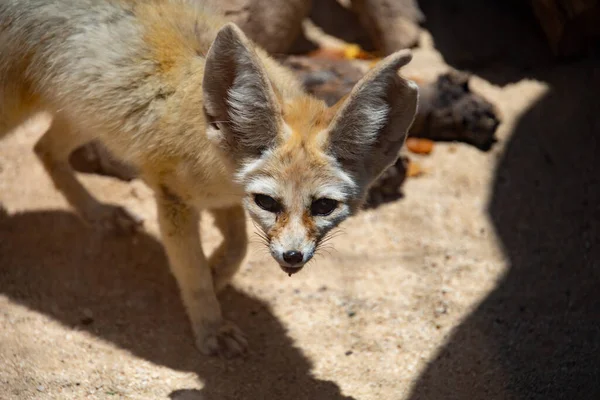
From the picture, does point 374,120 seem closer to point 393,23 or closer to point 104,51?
point 104,51

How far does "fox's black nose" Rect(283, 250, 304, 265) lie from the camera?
9.64 ft

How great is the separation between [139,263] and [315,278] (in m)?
1.12

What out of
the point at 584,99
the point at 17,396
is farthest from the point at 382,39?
the point at 17,396

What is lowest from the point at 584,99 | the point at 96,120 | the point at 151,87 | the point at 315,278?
the point at 315,278

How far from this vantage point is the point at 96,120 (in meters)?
3.79

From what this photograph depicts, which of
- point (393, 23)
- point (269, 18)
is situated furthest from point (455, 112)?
point (269, 18)

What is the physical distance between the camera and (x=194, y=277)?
3.82 metres

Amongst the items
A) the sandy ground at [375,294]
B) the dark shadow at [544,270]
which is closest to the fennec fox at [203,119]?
the sandy ground at [375,294]

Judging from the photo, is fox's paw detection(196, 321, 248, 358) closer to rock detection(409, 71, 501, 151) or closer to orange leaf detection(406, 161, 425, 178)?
orange leaf detection(406, 161, 425, 178)

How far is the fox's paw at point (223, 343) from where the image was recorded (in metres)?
3.87

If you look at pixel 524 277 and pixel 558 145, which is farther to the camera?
pixel 558 145

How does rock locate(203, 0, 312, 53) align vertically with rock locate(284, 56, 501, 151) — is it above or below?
above

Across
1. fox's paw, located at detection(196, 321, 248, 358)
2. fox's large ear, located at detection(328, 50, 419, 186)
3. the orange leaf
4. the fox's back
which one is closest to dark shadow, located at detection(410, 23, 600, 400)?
the orange leaf

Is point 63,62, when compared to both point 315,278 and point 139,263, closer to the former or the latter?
point 139,263
